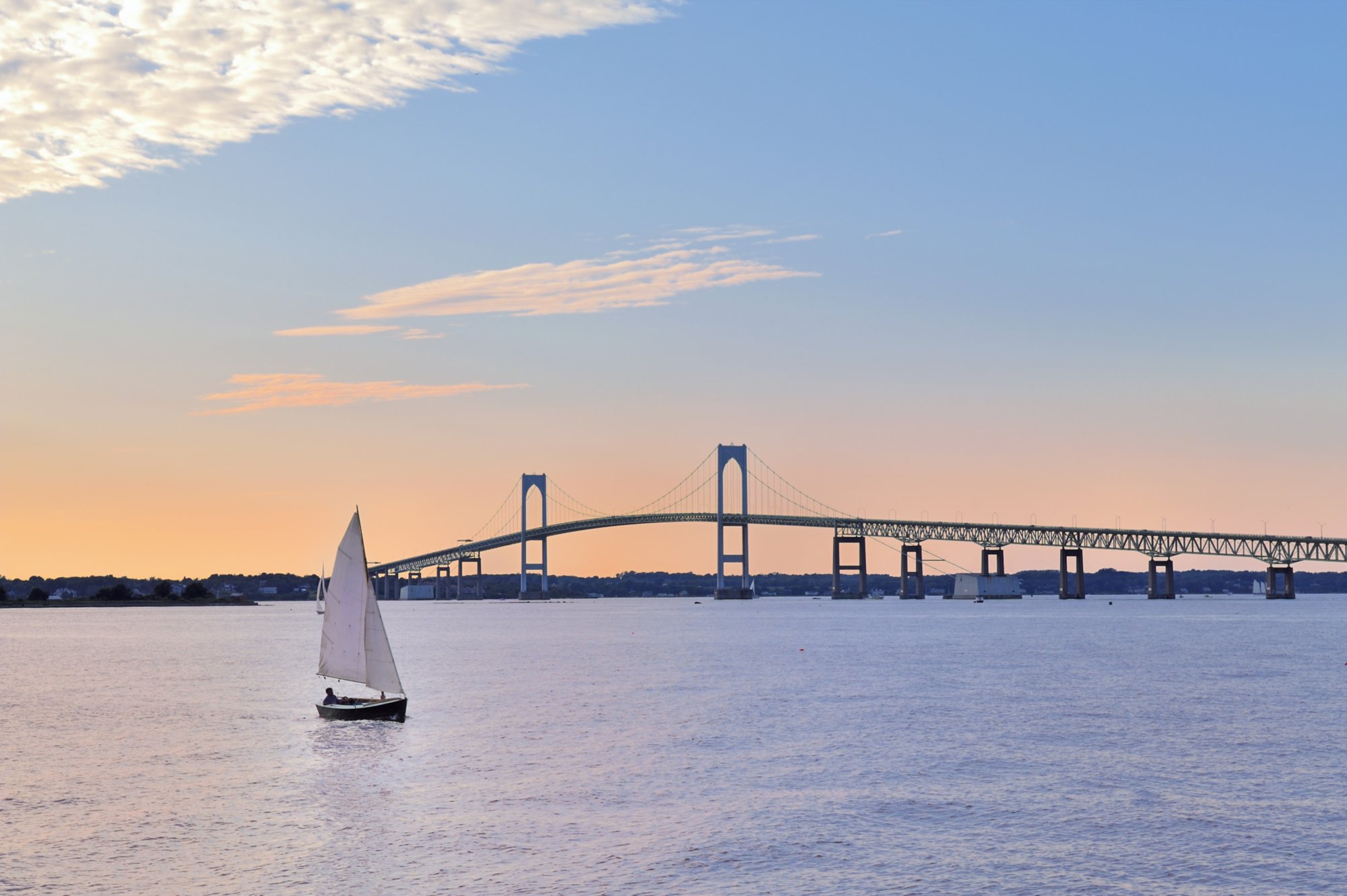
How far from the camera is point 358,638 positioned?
4684cm

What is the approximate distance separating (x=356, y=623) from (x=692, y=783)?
1717 cm

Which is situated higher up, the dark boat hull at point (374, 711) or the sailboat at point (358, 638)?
the sailboat at point (358, 638)

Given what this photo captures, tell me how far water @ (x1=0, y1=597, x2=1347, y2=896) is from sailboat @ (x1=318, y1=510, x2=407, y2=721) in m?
0.96

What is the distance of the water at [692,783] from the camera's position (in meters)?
24.6

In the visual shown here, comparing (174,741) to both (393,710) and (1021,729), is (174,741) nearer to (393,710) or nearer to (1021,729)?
(393,710)

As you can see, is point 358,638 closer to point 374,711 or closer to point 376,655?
point 376,655

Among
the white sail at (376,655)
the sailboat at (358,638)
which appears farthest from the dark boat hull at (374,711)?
the white sail at (376,655)

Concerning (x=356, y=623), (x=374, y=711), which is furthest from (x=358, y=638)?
(x=374, y=711)

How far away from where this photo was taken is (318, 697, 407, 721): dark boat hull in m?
46.1

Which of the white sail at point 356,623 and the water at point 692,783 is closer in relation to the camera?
the water at point 692,783

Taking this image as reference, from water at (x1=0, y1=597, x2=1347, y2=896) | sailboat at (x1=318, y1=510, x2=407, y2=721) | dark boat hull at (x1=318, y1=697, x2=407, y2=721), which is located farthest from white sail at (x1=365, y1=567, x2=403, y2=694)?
water at (x1=0, y1=597, x2=1347, y2=896)

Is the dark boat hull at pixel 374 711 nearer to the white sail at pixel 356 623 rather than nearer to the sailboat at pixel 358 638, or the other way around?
the sailboat at pixel 358 638

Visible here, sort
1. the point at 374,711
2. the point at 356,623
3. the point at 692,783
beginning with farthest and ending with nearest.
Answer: the point at 356,623
the point at 374,711
the point at 692,783

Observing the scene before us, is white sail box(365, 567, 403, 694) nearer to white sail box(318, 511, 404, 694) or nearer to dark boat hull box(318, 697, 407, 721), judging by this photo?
white sail box(318, 511, 404, 694)
